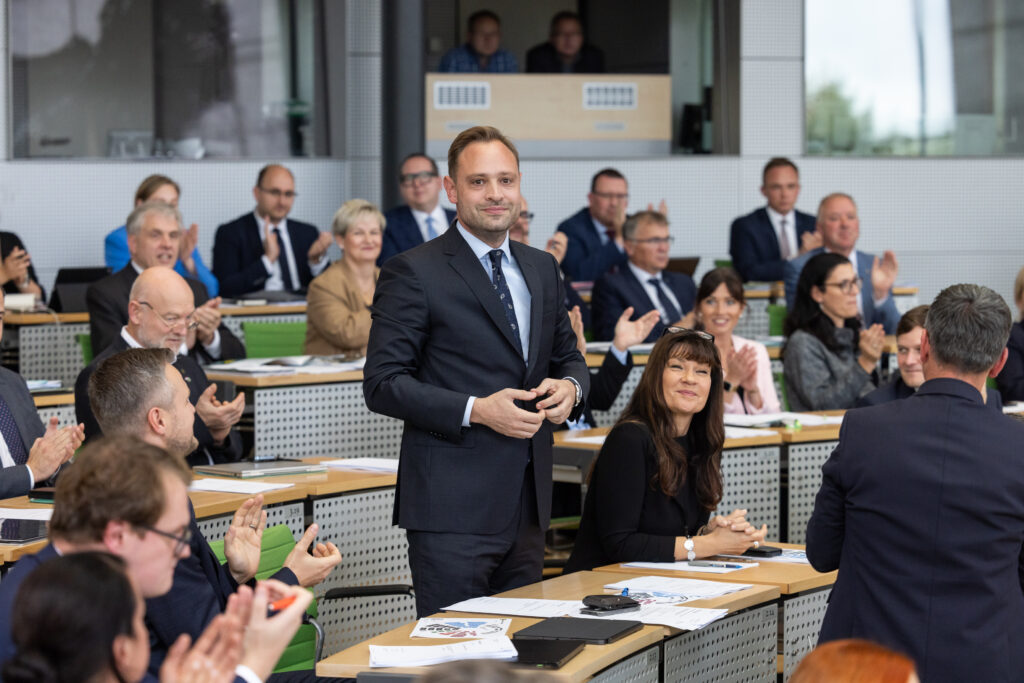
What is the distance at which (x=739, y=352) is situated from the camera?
587 centimetres

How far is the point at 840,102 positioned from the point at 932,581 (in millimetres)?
8421

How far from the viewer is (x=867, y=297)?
765cm

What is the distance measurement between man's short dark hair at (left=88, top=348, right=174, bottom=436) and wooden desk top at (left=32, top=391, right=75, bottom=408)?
240cm

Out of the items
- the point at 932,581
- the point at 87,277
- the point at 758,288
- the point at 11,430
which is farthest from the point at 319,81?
the point at 932,581

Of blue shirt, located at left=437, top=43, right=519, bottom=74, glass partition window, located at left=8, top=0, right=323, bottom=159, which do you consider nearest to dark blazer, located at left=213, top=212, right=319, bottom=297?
glass partition window, located at left=8, top=0, right=323, bottom=159

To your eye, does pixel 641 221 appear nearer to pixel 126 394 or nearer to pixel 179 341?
pixel 179 341

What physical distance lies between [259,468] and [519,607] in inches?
62.4

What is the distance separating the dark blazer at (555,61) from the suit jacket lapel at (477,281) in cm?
739

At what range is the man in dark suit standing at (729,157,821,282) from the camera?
917 cm

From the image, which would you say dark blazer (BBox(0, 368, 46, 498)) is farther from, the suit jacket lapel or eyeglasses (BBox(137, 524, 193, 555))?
eyeglasses (BBox(137, 524, 193, 555))

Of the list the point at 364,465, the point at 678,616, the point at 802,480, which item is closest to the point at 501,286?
the point at 678,616

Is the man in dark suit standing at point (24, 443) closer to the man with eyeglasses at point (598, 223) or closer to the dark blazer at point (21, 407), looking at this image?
the dark blazer at point (21, 407)

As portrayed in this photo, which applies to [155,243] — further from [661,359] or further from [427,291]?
[427,291]

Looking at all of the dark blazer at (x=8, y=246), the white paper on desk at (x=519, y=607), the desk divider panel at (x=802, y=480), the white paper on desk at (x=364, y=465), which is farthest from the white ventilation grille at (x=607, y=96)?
the white paper on desk at (x=519, y=607)
